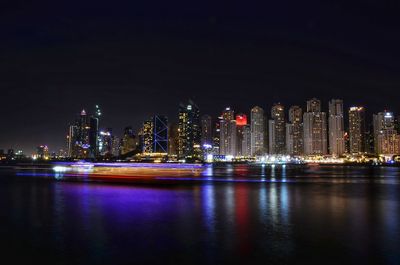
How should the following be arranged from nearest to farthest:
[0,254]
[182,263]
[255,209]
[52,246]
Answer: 1. [182,263]
2. [0,254]
3. [52,246]
4. [255,209]

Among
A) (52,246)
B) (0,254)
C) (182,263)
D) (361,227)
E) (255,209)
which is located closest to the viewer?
(182,263)

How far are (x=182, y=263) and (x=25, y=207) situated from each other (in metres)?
14.0

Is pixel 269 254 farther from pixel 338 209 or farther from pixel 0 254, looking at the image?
pixel 338 209

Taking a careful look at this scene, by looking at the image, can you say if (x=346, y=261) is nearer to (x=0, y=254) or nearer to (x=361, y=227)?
(x=361, y=227)

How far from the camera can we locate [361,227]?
14.3 metres

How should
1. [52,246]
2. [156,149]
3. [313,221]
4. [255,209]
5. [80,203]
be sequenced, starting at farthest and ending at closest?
[156,149]
[80,203]
[255,209]
[313,221]
[52,246]

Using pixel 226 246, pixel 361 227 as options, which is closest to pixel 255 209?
pixel 361 227

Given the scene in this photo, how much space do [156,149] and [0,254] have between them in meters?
172

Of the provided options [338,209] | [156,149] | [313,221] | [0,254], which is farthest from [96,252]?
[156,149]

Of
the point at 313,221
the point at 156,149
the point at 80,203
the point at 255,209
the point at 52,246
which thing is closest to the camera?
the point at 52,246

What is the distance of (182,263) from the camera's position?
29.9ft

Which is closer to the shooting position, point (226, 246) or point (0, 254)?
point (0, 254)

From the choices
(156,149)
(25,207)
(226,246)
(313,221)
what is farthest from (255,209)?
(156,149)

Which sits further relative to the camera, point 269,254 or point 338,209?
point 338,209
